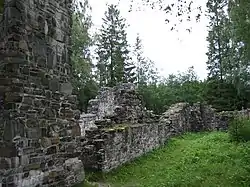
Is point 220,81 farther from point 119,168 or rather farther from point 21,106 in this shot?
point 21,106

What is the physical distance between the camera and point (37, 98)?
668cm

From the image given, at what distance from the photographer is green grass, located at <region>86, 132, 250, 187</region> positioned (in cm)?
918

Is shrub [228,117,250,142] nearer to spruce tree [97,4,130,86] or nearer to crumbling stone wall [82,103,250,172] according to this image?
crumbling stone wall [82,103,250,172]

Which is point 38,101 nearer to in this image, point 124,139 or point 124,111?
point 124,139

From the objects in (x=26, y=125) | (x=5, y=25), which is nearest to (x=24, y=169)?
(x=26, y=125)

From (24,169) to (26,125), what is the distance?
76 cm

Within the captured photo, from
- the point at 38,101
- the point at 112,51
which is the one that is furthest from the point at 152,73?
the point at 38,101

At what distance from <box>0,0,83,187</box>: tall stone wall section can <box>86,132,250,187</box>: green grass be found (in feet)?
7.76

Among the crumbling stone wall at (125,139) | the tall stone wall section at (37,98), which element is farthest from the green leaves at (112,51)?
the tall stone wall section at (37,98)

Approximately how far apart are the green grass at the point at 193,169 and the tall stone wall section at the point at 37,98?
237 cm

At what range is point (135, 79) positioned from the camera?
3928 cm

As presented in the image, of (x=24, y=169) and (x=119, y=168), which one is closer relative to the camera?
(x=24, y=169)

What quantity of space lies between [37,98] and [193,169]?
18.1 ft

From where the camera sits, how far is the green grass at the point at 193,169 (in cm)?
918
